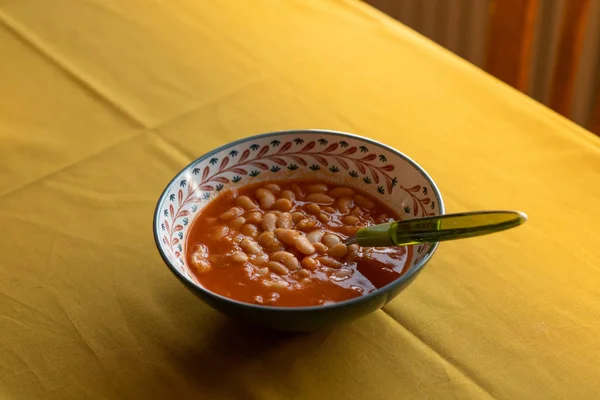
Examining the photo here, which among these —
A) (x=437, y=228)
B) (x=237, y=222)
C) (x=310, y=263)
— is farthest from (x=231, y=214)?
(x=437, y=228)

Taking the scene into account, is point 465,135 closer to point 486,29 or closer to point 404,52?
point 404,52

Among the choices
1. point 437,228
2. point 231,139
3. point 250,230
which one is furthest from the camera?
point 231,139

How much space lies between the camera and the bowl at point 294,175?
782mm

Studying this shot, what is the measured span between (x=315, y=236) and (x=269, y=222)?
0.18 ft

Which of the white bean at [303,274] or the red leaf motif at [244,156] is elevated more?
the red leaf motif at [244,156]

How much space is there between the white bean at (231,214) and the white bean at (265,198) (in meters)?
0.03

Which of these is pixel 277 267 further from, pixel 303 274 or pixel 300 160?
pixel 300 160

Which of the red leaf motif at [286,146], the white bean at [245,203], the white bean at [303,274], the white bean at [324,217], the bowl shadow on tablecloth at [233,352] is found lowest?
the bowl shadow on tablecloth at [233,352]

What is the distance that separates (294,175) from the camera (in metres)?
0.92

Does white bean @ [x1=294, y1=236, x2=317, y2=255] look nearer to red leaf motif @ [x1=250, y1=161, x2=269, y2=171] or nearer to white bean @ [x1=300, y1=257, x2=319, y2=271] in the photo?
white bean @ [x1=300, y1=257, x2=319, y2=271]

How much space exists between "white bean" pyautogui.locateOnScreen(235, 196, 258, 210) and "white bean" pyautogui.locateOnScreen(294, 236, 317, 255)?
3.6 inches

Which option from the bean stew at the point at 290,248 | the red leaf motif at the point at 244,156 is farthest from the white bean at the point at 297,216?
the red leaf motif at the point at 244,156

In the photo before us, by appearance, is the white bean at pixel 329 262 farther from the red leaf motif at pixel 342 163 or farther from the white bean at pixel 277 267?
the red leaf motif at pixel 342 163

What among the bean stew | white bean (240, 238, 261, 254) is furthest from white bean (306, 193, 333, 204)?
white bean (240, 238, 261, 254)
